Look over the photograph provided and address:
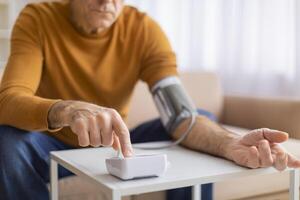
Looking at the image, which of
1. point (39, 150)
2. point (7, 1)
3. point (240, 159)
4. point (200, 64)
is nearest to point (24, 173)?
point (39, 150)

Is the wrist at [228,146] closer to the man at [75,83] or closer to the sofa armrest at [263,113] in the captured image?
the man at [75,83]

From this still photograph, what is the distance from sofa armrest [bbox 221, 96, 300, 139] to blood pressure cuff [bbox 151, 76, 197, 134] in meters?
0.57

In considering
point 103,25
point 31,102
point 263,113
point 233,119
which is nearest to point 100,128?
point 31,102

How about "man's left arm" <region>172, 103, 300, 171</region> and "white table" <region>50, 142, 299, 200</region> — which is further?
→ "man's left arm" <region>172, 103, 300, 171</region>

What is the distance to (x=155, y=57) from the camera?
4.45 feet

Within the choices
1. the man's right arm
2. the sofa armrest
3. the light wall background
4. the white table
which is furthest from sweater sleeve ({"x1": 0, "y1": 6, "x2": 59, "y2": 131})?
the light wall background

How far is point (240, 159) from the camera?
2.92 ft

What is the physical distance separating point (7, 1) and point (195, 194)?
147 cm

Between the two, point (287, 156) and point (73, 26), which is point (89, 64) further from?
point (287, 156)

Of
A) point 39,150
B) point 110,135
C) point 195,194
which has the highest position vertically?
point 110,135

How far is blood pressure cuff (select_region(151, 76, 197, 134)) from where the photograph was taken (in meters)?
1.21

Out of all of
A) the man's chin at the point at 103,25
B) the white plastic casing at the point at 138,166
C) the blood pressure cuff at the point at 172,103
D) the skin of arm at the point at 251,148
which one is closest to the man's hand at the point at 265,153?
the skin of arm at the point at 251,148

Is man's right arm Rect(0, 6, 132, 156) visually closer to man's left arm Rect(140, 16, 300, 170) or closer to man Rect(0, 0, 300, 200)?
man Rect(0, 0, 300, 200)

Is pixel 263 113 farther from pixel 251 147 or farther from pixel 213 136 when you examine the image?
pixel 251 147
